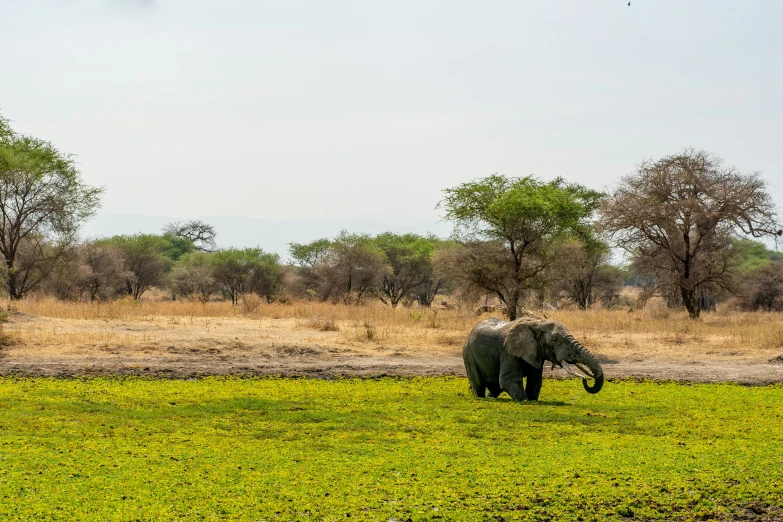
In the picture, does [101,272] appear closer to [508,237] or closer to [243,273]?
[243,273]

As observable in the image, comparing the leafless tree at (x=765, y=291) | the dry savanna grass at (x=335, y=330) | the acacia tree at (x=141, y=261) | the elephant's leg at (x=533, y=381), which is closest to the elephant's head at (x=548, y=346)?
the elephant's leg at (x=533, y=381)

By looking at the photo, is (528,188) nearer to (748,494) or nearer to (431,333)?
(431,333)

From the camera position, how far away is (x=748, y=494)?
9.02 m

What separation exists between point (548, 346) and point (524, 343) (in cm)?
41

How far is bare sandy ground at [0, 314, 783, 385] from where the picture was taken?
66.0 ft

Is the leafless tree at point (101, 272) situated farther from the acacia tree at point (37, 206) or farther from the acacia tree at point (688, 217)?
the acacia tree at point (688, 217)

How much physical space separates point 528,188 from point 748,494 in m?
23.0

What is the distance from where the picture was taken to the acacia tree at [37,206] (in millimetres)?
38250

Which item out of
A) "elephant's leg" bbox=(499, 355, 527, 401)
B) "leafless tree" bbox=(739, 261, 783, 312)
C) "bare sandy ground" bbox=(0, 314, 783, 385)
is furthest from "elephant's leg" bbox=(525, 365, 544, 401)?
"leafless tree" bbox=(739, 261, 783, 312)

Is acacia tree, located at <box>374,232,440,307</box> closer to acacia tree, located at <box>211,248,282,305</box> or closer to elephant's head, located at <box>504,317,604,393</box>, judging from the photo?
acacia tree, located at <box>211,248,282,305</box>

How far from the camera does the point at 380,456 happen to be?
34.2ft

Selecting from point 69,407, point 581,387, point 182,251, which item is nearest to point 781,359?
point 581,387

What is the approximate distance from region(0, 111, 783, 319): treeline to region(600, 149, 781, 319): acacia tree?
2.6 inches

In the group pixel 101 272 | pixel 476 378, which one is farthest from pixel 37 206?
pixel 476 378
